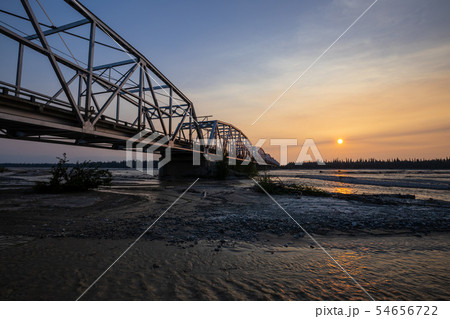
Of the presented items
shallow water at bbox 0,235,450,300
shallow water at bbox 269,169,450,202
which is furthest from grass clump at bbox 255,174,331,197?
shallow water at bbox 0,235,450,300

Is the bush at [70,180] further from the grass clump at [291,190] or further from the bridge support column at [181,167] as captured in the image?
the bridge support column at [181,167]

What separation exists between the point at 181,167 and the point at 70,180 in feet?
87.2

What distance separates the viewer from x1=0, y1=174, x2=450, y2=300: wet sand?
→ 7.91 ft

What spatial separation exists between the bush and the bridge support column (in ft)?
76.4

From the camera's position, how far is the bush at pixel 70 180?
1047 centimetres

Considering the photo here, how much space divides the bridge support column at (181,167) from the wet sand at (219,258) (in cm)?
2971

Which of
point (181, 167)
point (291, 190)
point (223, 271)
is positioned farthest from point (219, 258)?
point (181, 167)

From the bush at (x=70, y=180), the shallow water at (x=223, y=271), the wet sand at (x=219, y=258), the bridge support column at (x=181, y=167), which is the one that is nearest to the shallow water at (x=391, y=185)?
the wet sand at (x=219, y=258)

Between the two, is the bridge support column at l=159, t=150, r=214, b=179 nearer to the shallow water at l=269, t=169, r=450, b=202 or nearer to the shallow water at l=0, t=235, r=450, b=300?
the shallow water at l=269, t=169, r=450, b=202

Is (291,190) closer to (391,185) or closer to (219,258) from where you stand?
(219,258)
